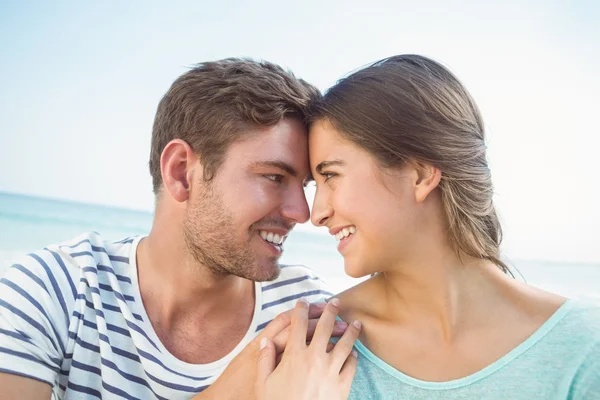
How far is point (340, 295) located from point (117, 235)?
596 inches

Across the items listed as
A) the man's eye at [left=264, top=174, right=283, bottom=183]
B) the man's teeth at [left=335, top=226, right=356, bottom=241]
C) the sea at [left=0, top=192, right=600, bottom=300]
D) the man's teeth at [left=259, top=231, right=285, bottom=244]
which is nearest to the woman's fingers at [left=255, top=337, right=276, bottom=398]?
the man's teeth at [left=335, top=226, right=356, bottom=241]

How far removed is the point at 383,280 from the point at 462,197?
0.48m

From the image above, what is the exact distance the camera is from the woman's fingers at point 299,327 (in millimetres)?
2145

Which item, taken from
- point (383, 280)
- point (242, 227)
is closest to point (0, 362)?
point (242, 227)

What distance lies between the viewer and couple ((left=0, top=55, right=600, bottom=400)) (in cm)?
214

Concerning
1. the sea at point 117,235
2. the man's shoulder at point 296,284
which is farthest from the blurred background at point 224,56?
the man's shoulder at point 296,284

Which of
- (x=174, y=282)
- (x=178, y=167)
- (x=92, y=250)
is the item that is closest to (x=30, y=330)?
(x=92, y=250)

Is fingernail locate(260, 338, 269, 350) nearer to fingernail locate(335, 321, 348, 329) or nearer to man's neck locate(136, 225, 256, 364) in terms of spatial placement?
fingernail locate(335, 321, 348, 329)

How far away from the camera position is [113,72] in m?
20.0

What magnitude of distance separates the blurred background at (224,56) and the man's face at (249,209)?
1168 cm

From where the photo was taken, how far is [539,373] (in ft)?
6.78

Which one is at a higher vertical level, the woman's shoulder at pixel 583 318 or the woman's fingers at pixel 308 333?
the woman's fingers at pixel 308 333

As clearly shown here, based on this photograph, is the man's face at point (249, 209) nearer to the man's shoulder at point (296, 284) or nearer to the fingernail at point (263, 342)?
the man's shoulder at point (296, 284)

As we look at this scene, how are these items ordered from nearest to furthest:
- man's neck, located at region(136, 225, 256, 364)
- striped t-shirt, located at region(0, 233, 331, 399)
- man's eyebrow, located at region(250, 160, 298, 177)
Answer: striped t-shirt, located at region(0, 233, 331, 399)
man's eyebrow, located at region(250, 160, 298, 177)
man's neck, located at region(136, 225, 256, 364)
